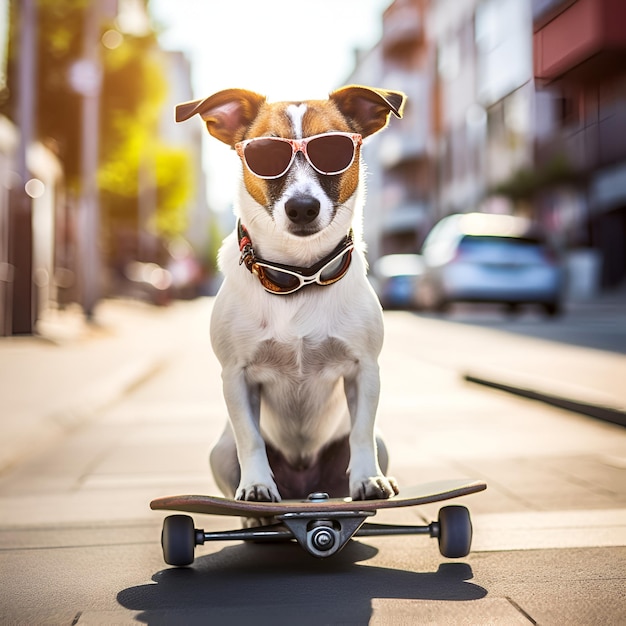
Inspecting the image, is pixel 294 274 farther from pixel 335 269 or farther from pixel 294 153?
pixel 294 153

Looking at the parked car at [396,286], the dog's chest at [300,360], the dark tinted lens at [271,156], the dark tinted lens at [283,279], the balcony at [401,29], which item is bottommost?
the dog's chest at [300,360]

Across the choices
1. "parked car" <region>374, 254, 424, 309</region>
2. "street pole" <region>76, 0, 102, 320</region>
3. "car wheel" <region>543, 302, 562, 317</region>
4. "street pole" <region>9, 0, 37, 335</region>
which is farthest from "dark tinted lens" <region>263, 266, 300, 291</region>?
"parked car" <region>374, 254, 424, 309</region>

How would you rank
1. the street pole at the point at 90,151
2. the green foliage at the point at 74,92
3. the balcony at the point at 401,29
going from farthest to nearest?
the balcony at the point at 401,29 < the green foliage at the point at 74,92 < the street pole at the point at 90,151

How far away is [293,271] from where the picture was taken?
3537 millimetres

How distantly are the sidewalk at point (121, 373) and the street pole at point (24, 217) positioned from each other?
531 millimetres

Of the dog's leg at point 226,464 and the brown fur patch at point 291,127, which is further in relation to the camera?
the dog's leg at point 226,464

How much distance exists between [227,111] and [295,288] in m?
0.69

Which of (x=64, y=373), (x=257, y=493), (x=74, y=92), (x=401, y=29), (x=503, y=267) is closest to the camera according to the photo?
(x=257, y=493)

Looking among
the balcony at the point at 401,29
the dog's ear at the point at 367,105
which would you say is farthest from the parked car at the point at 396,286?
the balcony at the point at 401,29

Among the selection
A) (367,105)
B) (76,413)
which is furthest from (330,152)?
(76,413)

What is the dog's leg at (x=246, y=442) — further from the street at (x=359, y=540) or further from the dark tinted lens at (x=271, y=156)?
the dark tinted lens at (x=271, y=156)

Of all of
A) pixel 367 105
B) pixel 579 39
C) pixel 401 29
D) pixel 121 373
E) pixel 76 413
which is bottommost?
pixel 76 413

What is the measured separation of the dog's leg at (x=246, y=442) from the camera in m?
3.39

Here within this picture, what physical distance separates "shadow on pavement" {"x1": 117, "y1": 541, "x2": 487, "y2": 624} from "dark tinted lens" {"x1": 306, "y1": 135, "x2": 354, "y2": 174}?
1336mm
